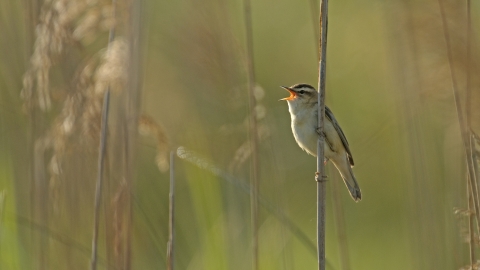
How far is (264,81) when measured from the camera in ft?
21.6

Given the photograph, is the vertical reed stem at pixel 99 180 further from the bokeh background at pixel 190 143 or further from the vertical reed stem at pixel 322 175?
the vertical reed stem at pixel 322 175

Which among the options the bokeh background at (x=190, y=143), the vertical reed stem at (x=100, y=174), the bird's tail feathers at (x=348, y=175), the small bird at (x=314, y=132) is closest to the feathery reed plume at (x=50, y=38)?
the bokeh background at (x=190, y=143)

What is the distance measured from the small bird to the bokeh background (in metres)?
0.18

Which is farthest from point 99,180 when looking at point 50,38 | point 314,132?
point 314,132

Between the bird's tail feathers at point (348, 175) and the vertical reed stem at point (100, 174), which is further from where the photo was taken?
the bird's tail feathers at point (348, 175)

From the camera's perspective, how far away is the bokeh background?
2.68 m

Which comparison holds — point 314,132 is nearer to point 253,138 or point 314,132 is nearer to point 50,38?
point 253,138

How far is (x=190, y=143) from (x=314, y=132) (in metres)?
0.68

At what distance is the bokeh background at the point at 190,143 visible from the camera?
268 cm

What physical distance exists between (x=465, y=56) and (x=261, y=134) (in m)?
1.11

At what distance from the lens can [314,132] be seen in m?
3.50

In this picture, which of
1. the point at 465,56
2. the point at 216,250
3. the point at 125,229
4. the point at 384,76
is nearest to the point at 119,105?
the point at 125,229

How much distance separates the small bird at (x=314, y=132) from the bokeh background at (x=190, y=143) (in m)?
0.18

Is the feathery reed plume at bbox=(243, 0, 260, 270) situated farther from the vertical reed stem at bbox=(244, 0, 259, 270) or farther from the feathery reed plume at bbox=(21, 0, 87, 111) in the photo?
the feathery reed plume at bbox=(21, 0, 87, 111)
